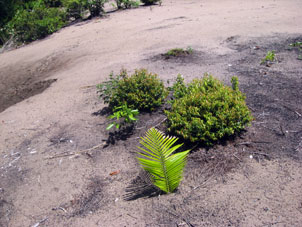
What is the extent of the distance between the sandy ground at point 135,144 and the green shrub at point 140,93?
0.28m

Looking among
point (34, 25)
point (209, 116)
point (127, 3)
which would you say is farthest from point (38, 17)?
point (209, 116)

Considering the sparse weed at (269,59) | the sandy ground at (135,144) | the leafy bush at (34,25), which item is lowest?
the sandy ground at (135,144)

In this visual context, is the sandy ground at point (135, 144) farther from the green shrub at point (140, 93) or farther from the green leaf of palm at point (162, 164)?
the green shrub at point (140, 93)

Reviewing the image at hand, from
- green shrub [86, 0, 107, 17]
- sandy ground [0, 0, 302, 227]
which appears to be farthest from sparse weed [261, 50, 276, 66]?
green shrub [86, 0, 107, 17]

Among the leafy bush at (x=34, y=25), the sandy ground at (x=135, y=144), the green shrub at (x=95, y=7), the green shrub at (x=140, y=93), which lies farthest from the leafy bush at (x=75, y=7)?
the green shrub at (x=140, y=93)

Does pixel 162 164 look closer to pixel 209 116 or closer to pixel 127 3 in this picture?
pixel 209 116

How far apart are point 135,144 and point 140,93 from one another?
31.4 inches

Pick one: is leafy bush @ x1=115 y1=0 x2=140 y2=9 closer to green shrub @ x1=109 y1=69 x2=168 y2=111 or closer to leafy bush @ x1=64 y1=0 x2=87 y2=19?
leafy bush @ x1=64 y1=0 x2=87 y2=19

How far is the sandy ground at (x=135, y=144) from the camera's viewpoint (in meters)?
2.28

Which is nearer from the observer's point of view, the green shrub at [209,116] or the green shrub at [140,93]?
the green shrub at [209,116]

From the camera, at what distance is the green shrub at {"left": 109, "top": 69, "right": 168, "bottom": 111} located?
12.1ft

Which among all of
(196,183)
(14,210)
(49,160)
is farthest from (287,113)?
(14,210)

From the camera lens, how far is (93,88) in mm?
4945

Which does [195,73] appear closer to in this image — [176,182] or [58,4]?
[176,182]
